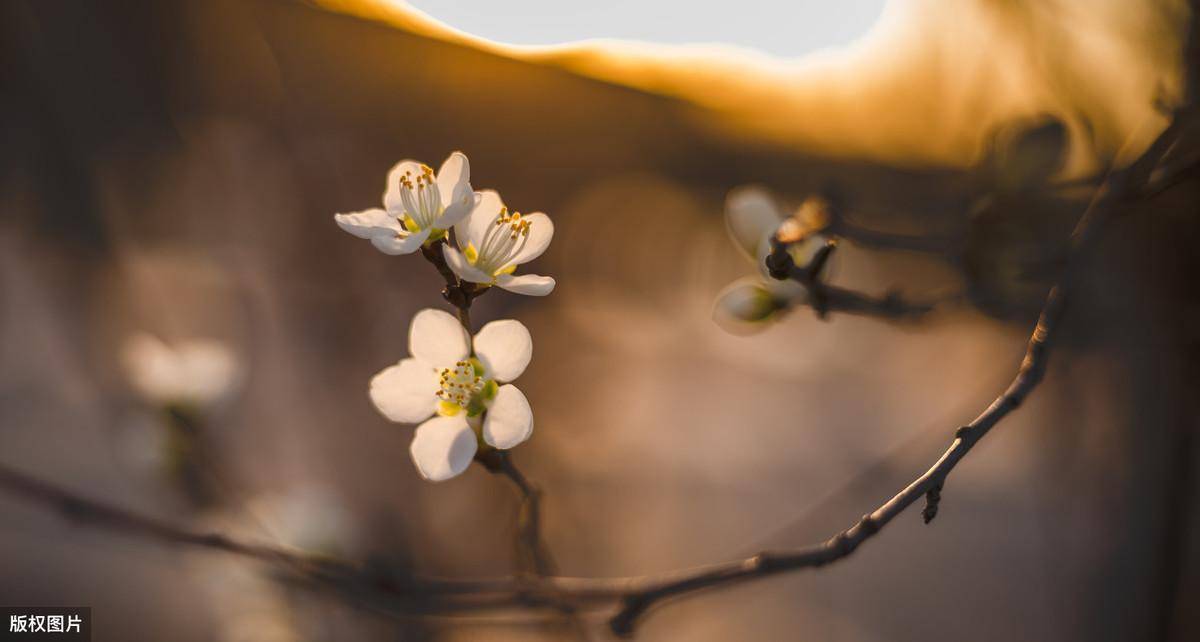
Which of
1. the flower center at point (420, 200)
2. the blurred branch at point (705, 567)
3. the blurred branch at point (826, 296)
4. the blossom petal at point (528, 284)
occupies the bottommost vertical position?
the blurred branch at point (705, 567)

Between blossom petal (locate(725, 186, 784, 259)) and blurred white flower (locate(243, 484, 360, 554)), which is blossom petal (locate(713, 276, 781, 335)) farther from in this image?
blurred white flower (locate(243, 484, 360, 554))

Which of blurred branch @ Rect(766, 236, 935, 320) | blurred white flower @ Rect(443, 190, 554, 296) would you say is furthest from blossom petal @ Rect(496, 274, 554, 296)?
blurred branch @ Rect(766, 236, 935, 320)

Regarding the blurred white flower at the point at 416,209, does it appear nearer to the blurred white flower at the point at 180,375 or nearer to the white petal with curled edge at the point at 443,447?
the white petal with curled edge at the point at 443,447

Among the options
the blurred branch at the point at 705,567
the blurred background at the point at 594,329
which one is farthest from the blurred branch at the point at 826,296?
the blurred background at the point at 594,329

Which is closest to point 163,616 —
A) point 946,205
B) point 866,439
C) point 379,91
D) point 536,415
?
point 536,415

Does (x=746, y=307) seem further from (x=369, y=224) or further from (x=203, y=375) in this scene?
(x=203, y=375)

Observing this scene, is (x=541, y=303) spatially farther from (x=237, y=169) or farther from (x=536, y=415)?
(x=237, y=169)
